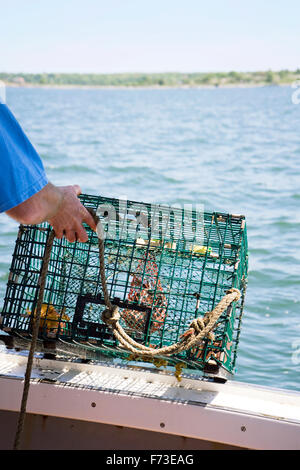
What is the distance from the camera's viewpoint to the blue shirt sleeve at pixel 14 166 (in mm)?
1516

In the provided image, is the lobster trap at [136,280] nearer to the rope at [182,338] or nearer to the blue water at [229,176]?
the rope at [182,338]

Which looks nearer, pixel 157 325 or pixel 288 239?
pixel 157 325

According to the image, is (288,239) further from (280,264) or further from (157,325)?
(157,325)

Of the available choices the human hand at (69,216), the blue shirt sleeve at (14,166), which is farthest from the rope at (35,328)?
the blue shirt sleeve at (14,166)

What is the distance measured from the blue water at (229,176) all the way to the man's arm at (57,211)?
345cm

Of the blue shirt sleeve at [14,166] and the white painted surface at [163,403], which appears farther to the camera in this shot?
the white painted surface at [163,403]

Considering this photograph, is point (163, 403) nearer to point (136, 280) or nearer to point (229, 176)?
point (136, 280)

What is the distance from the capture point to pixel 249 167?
704 inches

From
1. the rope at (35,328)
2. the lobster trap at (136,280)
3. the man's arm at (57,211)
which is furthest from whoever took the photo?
the lobster trap at (136,280)

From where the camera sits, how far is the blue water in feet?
20.1

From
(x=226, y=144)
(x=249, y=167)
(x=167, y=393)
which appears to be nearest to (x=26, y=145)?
(x=167, y=393)

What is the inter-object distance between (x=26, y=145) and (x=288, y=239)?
28.2ft

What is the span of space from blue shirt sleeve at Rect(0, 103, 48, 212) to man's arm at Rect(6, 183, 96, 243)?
1.8 inches

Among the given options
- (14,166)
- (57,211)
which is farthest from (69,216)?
(14,166)
